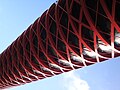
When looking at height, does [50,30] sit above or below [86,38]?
above

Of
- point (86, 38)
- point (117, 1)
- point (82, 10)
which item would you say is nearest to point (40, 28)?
point (86, 38)

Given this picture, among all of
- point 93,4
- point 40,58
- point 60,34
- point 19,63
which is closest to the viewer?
point 93,4

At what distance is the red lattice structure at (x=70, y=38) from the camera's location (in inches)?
1112

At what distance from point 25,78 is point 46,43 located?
83.8 feet

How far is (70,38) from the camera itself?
117 feet

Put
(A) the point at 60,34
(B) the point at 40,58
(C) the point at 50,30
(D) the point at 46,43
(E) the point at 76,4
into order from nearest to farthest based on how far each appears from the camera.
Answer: (E) the point at 76,4 → (A) the point at 60,34 → (C) the point at 50,30 → (D) the point at 46,43 → (B) the point at 40,58

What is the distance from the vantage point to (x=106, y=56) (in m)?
35.7

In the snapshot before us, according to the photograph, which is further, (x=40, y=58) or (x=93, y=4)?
(x=40, y=58)

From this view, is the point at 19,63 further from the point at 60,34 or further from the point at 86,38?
the point at 86,38

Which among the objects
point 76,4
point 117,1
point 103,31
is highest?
point 76,4

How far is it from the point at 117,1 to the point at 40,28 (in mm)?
19510

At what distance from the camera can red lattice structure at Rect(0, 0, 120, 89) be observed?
92.7 feet

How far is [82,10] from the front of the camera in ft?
94.7

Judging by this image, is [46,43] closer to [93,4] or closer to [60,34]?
[60,34]
